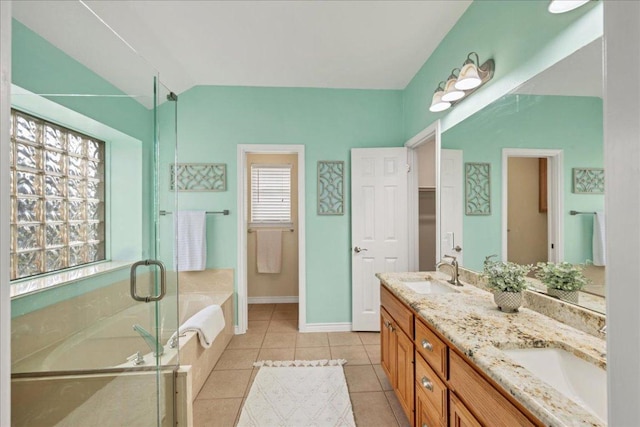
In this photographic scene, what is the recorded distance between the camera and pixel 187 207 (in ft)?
9.99

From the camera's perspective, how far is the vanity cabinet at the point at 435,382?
868 millimetres

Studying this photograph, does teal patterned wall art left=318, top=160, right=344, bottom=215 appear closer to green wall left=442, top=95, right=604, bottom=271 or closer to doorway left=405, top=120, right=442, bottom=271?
doorway left=405, top=120, right=442, bottom=271

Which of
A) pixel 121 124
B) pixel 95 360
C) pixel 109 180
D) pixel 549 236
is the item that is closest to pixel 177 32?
pixel 121 124

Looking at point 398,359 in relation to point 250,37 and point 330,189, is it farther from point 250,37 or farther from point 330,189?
point 250,37

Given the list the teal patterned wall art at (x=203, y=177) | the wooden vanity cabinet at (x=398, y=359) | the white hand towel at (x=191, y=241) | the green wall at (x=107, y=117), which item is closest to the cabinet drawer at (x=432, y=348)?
the wooden vanity cabinet at (x=398, y=359)

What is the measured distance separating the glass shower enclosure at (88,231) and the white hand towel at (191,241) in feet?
3.67

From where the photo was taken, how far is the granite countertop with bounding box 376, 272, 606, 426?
687 millimetres

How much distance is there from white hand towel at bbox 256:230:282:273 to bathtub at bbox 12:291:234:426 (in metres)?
2.31

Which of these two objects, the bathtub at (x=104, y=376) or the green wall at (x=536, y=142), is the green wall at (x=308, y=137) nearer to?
the green wall at (x=536, y=142)

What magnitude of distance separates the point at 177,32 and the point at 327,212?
2.05m

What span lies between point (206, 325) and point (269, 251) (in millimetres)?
1979

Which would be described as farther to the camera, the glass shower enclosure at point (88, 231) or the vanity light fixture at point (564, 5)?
the glass shower enclosure at point (88, 231)

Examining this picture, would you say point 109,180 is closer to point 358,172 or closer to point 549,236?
point 358,172

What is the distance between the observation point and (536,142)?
135 cm
